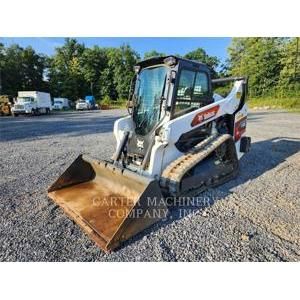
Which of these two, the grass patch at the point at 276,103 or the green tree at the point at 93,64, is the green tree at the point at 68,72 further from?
the grass patch at the point at 276,103

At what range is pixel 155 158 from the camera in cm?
390

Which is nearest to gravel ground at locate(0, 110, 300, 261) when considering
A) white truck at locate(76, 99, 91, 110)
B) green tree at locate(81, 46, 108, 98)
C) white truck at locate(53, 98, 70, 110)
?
white truck at locate(76, 99, 91, 110)

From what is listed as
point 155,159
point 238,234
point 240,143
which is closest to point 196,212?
point 238,234

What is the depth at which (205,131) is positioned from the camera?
488 cm

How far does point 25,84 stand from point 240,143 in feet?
114

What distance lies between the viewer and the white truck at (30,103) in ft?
84.3

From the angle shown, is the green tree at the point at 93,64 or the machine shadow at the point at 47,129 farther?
the green tree at the point at 93,64

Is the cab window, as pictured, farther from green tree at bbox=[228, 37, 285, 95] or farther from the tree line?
green tree at bbox=[228, 37, 285, 95]

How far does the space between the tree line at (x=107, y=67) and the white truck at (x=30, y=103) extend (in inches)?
134

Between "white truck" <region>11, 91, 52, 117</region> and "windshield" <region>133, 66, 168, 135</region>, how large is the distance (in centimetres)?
2435

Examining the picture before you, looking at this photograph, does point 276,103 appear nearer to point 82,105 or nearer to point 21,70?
point 82,105

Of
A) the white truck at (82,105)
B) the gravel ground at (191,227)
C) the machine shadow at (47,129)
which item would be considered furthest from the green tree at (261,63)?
the gravel ground at (191,227)

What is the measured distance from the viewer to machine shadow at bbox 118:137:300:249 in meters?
3.58

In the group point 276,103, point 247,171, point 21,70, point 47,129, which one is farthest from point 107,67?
Result: point 247,171
